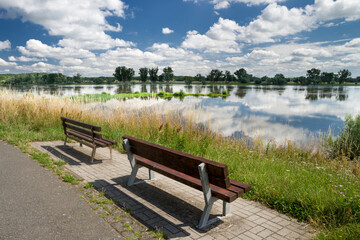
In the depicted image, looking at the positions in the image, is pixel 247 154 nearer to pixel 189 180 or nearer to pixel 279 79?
pixel 189 180

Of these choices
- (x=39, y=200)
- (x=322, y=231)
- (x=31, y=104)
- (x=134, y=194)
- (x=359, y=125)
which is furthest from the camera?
(x=31, y=104)

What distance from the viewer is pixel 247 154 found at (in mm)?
7090

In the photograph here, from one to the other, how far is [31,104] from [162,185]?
946 centimetres

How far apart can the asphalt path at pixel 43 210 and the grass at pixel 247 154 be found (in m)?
1.02

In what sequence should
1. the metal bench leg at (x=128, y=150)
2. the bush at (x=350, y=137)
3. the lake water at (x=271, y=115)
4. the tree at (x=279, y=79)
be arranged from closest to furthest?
the metal bench leg at (x=128, y=150)
the bush at (x=350, y=137)
the lake water at (x=271, y=115)
the tree at (x=279, y=79)

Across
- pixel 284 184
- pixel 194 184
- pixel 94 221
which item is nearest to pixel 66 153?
pixel 94 221

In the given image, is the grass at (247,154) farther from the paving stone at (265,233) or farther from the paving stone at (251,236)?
the paving stone at (251,236)

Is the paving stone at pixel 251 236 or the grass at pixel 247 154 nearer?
the paving stone at pixel 251 236

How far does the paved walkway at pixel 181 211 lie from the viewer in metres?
3.17

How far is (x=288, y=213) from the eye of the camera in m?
3.77

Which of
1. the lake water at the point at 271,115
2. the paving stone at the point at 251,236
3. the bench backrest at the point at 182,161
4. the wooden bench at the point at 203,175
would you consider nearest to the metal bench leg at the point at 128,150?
the bench backrest at the point at 182,161

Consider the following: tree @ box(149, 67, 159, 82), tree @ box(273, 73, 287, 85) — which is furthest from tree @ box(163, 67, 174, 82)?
tree @ box(273, 73, 287, 85)

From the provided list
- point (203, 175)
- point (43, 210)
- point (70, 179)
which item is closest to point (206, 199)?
point (203, 175)

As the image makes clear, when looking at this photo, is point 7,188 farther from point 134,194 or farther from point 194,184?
point 194,184
